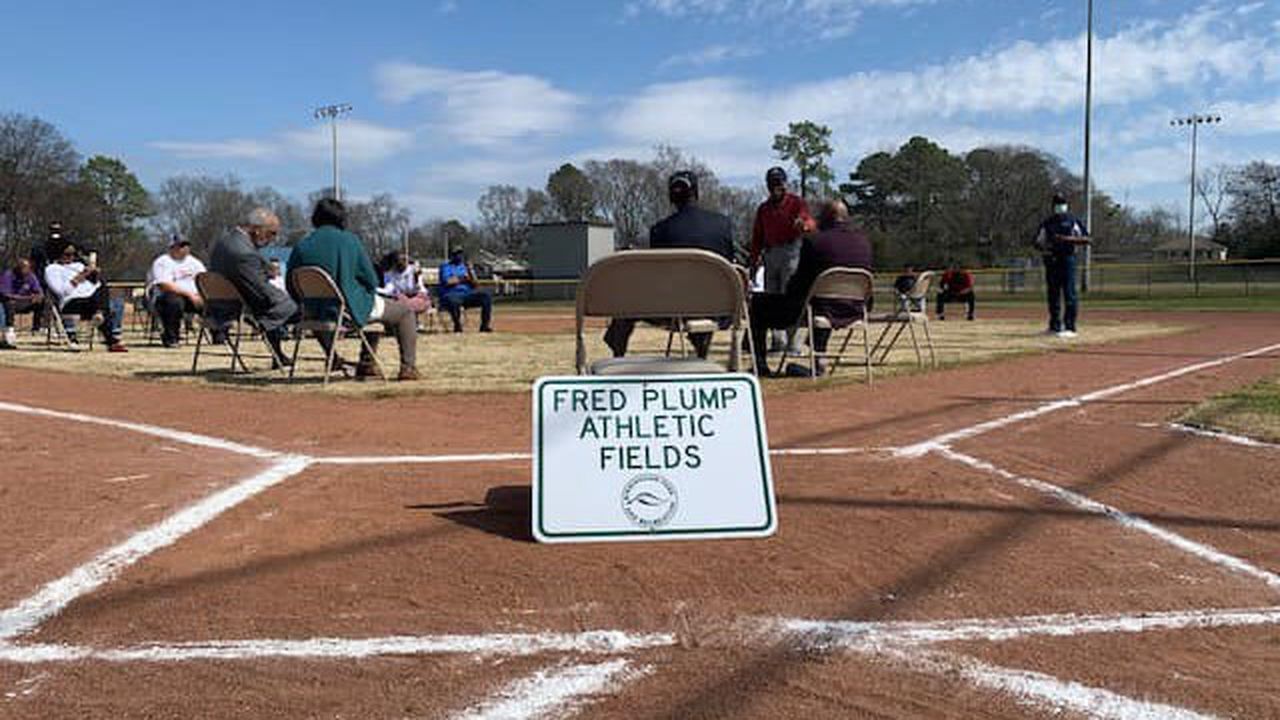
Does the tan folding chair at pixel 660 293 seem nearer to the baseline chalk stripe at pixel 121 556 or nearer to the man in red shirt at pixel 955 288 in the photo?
the baseline chalk stripe at pixel 121 556

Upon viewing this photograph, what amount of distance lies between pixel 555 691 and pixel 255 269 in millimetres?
7882

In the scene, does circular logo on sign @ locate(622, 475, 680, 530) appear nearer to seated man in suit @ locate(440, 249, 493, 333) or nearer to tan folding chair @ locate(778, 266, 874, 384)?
tan folding chair @ locate(778, 266, 874, 384)

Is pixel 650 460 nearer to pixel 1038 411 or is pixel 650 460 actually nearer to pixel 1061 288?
pixel 1038 411

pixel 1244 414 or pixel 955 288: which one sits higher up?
pixel 955 288

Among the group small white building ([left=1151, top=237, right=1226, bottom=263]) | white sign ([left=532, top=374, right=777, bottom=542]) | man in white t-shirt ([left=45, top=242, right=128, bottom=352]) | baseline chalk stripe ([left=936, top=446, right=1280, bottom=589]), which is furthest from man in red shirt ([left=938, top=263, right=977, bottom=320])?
small white building ([left=1151, top=237, right=1226, bottom=263])

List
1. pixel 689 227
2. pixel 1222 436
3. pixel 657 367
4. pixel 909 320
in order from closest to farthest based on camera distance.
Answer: pixel 657 367
pixel 1222 436
pixel 689 227
pixel 909 320

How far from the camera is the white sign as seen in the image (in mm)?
3637

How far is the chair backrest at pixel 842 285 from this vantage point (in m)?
8.33

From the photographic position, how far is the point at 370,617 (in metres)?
2.91

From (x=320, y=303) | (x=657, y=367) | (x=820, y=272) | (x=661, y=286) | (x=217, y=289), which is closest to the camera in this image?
(x=657, y=367)

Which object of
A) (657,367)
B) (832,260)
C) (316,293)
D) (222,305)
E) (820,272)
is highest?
(832,260)

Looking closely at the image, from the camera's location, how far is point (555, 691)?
7.92 ft

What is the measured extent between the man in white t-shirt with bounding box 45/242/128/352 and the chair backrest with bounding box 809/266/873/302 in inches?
386

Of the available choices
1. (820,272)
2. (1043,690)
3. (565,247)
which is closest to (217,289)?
(820,272)
